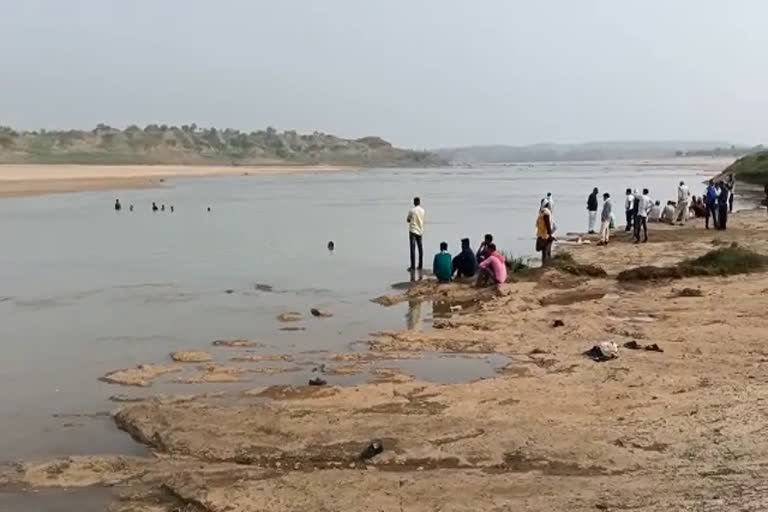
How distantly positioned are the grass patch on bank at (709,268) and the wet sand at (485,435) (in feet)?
15.3

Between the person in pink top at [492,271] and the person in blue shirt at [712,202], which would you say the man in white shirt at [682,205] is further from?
the person in pink top at [492,271]

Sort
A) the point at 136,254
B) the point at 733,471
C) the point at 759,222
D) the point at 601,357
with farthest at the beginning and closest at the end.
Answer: the point at 759,222
the point at 136,254
the point at 601,357
the point at 733,471

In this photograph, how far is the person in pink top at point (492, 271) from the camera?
18.2 metres

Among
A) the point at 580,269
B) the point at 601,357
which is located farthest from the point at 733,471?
the point at 580,269

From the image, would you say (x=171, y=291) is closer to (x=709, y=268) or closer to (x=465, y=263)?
(x=465, y=263)

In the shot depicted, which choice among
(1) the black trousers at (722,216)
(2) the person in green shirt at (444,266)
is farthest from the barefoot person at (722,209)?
(2) the person in green shirt at (444,266)

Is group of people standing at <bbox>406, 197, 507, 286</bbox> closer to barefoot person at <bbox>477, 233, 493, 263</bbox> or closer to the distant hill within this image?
barefoot person at <bbox>477, 233, 493, 263</bbox>

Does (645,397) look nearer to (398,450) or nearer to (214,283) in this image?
(398,450)

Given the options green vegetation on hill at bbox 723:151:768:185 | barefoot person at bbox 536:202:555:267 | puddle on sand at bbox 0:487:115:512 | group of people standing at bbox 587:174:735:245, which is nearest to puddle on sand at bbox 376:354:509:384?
puddle on sand at bbox 0:487:115:512

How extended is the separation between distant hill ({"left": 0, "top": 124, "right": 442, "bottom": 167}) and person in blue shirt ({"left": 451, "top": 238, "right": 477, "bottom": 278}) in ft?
368

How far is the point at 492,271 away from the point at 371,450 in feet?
34.0

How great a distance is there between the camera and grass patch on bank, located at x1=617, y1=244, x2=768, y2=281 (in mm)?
18484

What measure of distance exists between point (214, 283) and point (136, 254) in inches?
301

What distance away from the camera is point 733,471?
7.18 m
